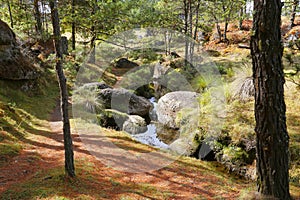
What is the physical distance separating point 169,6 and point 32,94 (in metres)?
10.7

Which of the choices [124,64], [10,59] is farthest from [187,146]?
[124,64]

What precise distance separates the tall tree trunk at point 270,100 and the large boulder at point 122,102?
909 centimetres

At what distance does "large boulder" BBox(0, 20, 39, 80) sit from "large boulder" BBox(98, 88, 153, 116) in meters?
3.53

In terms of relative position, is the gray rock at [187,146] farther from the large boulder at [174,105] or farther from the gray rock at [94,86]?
the gray rock at [94,86]

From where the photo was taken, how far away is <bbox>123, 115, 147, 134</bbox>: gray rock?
33.6 ft

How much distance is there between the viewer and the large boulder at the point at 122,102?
463 inches

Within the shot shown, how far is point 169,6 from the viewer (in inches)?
643

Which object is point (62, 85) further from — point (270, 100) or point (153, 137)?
point (153, 137)

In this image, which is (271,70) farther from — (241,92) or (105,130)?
(105,130)

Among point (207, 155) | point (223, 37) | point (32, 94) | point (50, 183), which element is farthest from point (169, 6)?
point (50, 183)

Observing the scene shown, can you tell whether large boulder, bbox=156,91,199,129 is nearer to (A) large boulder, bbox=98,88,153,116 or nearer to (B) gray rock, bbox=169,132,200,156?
(A) large boulder, bbox=98,88,153,116

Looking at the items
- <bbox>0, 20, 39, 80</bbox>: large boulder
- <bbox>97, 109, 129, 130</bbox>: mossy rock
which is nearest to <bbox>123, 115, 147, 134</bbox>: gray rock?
<bbox>97, 109, 129, 130</bbox>: mossy rock

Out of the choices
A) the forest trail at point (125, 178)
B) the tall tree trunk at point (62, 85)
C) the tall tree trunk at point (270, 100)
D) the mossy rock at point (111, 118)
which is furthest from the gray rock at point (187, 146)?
the tall tree trunk at point (270, 100)

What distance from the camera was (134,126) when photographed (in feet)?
33.8
